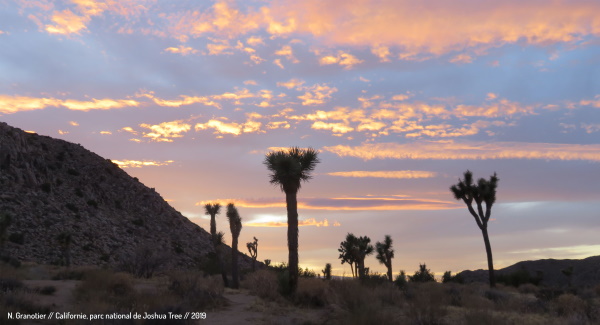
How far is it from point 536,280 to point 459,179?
72.4ft

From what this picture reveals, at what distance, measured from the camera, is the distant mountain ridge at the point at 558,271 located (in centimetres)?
6481

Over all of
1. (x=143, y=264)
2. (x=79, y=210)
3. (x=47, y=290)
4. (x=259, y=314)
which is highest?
(x=79, y=210)

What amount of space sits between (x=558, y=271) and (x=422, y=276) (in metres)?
30.9

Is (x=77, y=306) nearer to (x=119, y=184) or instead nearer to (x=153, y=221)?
(x=153, y=221)

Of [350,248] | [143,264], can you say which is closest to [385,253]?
[350,248]

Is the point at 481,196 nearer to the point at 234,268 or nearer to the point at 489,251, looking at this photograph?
the point at 489,251

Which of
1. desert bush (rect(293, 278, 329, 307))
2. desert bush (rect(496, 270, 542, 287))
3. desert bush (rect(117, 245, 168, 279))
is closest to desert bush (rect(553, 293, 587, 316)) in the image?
desert bush (rect(293, 278, 329, 307))

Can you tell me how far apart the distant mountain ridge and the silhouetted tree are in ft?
24.8

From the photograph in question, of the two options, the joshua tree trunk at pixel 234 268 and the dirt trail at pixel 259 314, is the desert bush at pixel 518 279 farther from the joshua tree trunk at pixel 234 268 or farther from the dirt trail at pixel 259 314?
the dirt trail at pixel 259 314

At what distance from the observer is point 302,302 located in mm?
21875

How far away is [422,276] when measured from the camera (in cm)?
5469

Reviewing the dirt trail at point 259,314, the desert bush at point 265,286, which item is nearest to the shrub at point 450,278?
the desert bush at point 265,286

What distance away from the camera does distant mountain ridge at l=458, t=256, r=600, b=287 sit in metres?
64.8

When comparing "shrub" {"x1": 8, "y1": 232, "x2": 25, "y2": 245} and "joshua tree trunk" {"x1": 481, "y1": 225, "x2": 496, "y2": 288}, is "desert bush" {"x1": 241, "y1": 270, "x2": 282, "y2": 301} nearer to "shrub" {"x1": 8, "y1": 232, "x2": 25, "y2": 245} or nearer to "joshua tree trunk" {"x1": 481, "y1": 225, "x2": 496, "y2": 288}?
"joshua tree trunk" {"x1": 481, "y1": 225, "x2": 496, "y2": 288}
